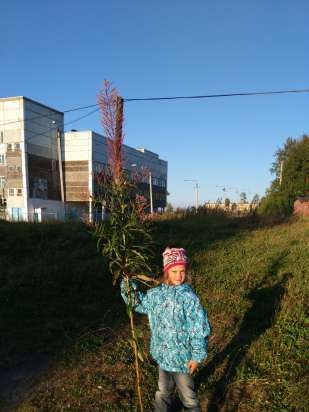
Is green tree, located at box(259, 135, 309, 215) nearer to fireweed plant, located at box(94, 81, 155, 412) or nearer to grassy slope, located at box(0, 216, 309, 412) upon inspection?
grassy slope, located at box(0, 216, 309, 412)

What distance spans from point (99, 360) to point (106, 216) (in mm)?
2420

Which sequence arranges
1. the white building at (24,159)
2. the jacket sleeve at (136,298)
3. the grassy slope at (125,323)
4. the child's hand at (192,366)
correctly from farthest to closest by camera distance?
the white building at (24,159) < the grassy slope at (125,323) < the jacket sleeve at (136,298) < the child's hand at (192,366)

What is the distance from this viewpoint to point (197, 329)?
3.26m

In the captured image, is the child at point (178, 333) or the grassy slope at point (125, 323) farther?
the grassy slope at point (125, 323)

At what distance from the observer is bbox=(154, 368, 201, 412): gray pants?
327 centimetres

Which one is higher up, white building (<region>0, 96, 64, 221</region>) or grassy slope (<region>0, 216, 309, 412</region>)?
white building (<region>0, 96, 64, 221</region>)

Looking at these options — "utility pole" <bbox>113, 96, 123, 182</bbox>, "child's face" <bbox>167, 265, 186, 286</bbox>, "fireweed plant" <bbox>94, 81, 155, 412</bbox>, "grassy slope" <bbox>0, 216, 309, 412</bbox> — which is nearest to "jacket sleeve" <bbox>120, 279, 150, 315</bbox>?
"fireweed plant" <bbox>94, 81, 155, 412</bbox>

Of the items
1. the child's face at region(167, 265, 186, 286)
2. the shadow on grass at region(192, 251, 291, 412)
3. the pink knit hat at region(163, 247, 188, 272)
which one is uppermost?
the pink knit hat at region(163, 247, 188, 272)

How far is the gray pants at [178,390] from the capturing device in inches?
129

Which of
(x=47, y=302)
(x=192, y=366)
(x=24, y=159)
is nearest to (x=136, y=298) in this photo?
(x=192, y=366)

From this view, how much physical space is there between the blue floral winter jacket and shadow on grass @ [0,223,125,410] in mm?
917

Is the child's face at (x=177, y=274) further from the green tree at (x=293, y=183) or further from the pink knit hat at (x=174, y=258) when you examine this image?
the green tree at (x=293, y=183)

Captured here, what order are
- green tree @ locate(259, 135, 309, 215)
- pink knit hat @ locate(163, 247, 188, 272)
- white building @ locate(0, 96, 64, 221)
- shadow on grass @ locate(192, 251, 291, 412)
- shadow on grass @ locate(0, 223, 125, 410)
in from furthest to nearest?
white building @ locate(0, 96, 64, 221), green tree @ locate(259, 135, 309, 215), shadow on grass @ locate(0, 223, 125, 410), shadow on grass @ locate(192, 251, 291, 412), pink knit hat @ locate(163, 247, 188, 272)

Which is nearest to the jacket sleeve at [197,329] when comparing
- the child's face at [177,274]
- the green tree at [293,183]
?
the child's face at [177,274]
